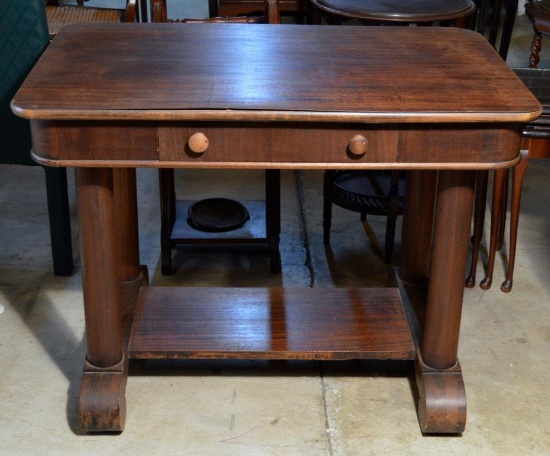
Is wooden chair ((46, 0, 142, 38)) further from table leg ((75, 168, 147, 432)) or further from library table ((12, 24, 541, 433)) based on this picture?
table leg ((75, 168, 147, 432))

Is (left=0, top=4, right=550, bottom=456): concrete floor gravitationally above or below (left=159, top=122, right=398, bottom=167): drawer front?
below

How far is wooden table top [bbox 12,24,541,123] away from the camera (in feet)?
6.72

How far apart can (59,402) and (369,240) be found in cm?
138

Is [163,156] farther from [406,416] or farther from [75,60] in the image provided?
[406,416]

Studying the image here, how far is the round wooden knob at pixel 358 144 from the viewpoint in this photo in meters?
2.08

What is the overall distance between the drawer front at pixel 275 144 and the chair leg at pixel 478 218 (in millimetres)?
1132

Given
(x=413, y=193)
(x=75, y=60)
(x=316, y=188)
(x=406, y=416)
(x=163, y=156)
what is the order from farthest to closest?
(x=316, y=188) < (x=413, y=193) < (x=406, y=416) < (x=75, y=60) < (x=163, y=156)

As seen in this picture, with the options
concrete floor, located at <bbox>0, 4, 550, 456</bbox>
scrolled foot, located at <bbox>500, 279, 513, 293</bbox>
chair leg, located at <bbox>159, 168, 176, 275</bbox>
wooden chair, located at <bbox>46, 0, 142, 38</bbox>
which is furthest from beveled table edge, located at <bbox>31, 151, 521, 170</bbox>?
wooden chair, located at <bbox>46, 0, 142, 38</bbox>

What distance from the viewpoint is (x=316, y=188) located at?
3.97m

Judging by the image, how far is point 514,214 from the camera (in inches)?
122

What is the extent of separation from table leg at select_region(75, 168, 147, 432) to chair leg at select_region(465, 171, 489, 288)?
1.20 m

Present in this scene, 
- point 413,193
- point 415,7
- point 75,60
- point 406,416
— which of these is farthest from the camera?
point 415,7

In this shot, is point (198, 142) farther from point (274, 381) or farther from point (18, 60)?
point (18, 60)

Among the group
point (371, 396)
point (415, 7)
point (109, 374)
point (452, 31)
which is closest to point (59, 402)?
point (109, 374)
